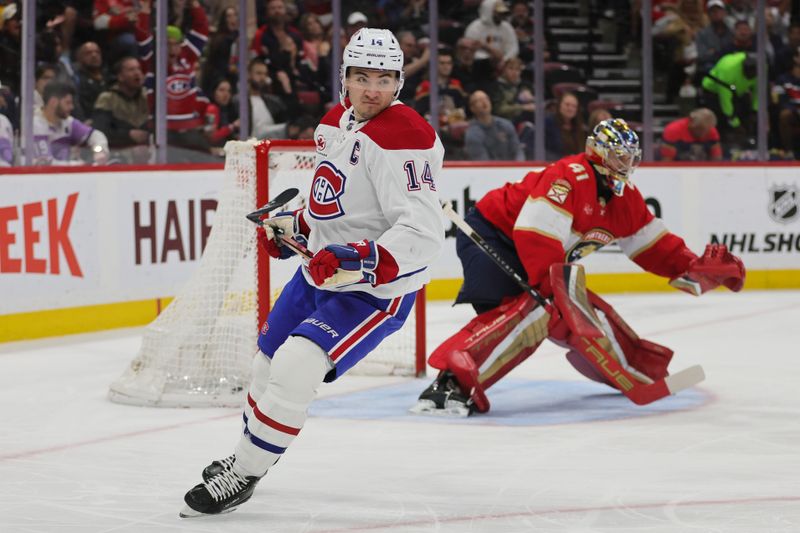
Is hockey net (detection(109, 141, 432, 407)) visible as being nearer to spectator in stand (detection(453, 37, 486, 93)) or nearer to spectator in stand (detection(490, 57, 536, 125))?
spectator in stand (detection(453, 37, 486, 93))

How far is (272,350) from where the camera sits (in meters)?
3.33

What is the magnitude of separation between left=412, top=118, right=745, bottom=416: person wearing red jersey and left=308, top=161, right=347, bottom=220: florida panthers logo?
1603mm

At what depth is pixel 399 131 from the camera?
3.15m

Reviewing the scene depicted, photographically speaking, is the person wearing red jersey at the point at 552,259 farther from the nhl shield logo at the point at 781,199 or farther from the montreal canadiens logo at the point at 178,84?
the nhl shield logo at the point at 781,199

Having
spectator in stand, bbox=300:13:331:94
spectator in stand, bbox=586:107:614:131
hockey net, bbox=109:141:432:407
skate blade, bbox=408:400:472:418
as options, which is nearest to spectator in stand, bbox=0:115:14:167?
hockey net, bbox=109:141:432:407

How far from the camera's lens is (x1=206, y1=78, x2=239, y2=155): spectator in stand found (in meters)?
7.79

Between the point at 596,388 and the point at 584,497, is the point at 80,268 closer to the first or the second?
the point at 596,388

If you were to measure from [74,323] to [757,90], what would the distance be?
4.96 metres

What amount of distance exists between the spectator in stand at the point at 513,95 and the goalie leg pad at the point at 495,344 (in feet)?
13.3

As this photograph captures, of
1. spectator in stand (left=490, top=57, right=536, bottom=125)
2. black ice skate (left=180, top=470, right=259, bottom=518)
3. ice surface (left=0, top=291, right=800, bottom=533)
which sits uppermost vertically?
spectator in stand (left=490, top=57, right=536, bottom=125)

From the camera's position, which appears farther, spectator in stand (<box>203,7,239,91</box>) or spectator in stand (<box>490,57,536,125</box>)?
spectator in stand (<box>490,57,536,125</box>)

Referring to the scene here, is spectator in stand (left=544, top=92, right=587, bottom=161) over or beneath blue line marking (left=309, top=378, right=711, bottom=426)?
over

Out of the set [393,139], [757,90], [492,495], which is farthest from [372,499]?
[757,90]

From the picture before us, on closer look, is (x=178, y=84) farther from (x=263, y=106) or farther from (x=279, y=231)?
(x=279, y=231)
